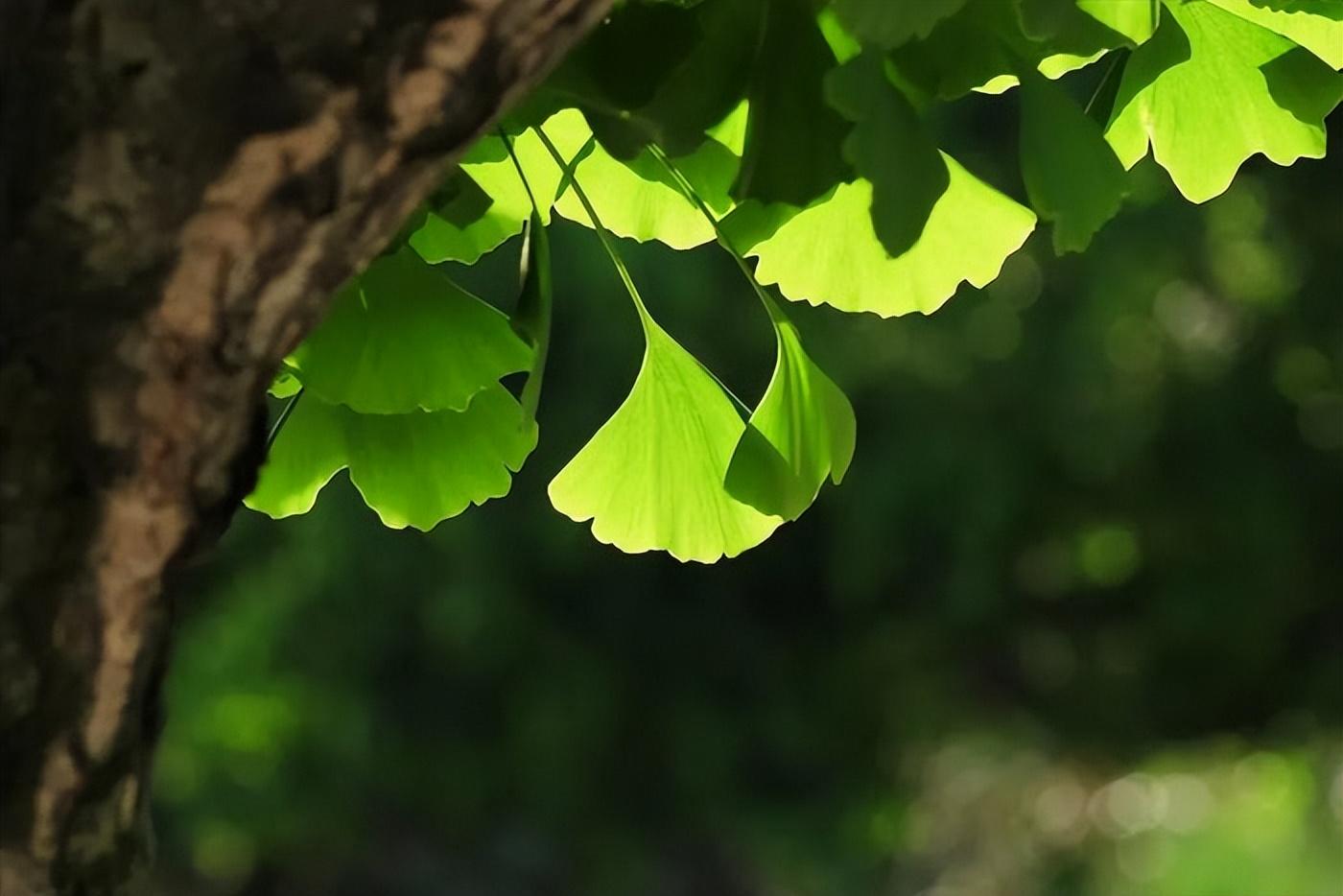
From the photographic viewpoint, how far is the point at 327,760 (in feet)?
10.5

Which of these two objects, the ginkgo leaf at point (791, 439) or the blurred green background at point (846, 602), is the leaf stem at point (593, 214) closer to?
the ginkgo leaf at point (791, 439)

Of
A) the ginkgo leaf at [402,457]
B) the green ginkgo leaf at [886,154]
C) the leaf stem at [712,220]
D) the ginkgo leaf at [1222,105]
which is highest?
the green ginkgo leaf at [886,154]

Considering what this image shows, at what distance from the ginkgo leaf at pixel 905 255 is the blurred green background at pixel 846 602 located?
2.35m

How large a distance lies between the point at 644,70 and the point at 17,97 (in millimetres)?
148

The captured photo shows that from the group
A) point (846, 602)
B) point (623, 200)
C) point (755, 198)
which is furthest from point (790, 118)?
point (846, 602)

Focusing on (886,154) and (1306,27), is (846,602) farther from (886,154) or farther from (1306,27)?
(886,154)

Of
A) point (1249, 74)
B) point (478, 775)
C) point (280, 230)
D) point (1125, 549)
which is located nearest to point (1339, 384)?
point (1125, 549)

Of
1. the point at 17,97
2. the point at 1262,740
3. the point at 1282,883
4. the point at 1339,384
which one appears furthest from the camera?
the point at 1282,883

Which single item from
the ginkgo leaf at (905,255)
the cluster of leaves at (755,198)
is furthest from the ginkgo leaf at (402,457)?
the ginkgo leaf at (905,255)

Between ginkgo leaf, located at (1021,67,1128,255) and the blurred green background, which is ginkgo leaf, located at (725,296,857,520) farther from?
the blurred green background

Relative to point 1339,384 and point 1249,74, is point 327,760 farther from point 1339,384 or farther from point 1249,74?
point 1249,74

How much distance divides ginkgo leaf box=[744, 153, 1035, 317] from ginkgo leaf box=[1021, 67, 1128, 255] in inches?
1.3

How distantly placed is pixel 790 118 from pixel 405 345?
0.13 meters

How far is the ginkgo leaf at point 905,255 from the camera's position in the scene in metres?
0.43
